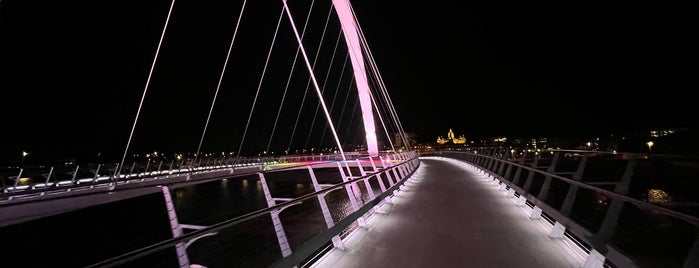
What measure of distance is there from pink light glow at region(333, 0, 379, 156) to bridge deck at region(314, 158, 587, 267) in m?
21.9

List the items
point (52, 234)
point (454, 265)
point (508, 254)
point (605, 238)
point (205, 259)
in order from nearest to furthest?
point (605, 238), point (454, 265), point (508, 254), point (205, 259), point (52, 234)

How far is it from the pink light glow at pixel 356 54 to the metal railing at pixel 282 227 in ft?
31.6

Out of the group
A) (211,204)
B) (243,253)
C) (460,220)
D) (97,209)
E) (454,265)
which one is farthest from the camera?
(211,204)

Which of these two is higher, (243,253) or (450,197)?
(450,197)

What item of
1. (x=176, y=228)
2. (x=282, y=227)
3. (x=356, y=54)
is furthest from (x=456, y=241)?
(x=356, y=54)

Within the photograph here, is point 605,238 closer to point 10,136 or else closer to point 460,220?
point 460,220

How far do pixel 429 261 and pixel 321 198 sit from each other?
1559 millimetres

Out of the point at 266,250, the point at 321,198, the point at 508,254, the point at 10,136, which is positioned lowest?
the point at 266,250

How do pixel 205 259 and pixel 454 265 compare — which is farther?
pixel 205 259

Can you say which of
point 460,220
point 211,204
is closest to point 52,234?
point 211,204

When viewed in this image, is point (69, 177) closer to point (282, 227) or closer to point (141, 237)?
point (141, 237)

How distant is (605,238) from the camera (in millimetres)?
3988

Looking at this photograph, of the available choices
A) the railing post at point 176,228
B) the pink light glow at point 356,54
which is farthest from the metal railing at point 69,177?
the pink light glow at point 356,54

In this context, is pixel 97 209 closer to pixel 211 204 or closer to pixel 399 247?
pixel 211 204
